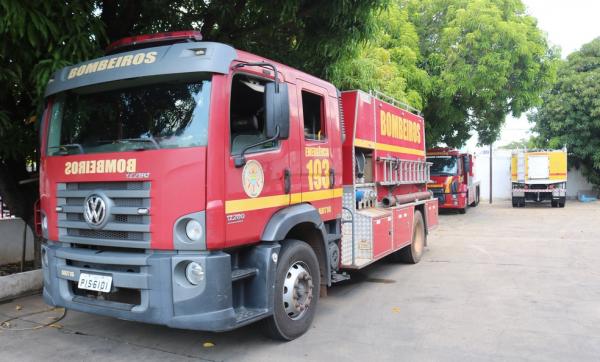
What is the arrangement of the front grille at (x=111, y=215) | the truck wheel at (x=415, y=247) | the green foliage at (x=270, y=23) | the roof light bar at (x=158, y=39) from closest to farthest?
the front grille at (x=111, y=215) → the roof light bar at (x=158, y=39) → the green foliage at (x=270, y=23) → the truck wheel at (x=415, y=247)

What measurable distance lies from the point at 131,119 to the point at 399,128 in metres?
5.47

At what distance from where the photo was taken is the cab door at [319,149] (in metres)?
5.19

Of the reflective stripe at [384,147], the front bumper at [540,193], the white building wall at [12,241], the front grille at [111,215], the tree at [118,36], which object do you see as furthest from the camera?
the front bumper at [540,193]

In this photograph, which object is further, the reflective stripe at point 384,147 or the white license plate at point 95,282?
the reflective stripe at point 384,147

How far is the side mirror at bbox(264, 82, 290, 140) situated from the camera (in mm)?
4207

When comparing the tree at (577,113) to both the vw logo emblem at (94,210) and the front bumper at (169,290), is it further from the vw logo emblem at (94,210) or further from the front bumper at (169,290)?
the vw logo emblem at (94,210)

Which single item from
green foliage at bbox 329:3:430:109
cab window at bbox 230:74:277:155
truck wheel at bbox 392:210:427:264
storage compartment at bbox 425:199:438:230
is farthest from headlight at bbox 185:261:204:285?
green foliage at bbox 329:3:430:109

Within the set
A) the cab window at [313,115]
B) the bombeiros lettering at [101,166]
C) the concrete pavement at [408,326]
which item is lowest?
the concrete pavement at [408,326]

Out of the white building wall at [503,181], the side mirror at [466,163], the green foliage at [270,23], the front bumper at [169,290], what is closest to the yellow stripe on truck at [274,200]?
the front bumper at [169,290]

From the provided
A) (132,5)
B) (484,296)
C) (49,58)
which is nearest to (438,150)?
(484,296)

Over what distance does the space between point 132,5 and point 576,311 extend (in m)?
6.83

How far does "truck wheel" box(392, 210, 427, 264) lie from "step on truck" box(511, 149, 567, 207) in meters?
14.8

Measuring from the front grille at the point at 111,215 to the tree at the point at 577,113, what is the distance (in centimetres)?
2619

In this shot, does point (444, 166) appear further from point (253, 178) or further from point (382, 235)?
point (253, 178)
